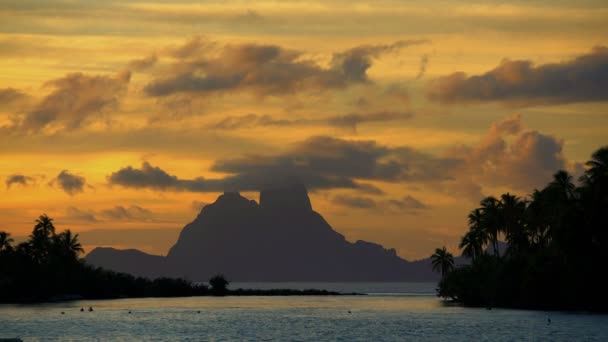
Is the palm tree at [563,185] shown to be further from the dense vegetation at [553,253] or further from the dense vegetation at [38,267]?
the dense vegetation at [38,267]

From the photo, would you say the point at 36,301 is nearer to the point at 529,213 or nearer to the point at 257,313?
the point at 257,313

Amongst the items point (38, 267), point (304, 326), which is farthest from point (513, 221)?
point (38, 267)

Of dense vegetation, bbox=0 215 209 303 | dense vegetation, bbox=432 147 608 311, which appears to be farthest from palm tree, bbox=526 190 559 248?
dense vegetation, bbox=0 215 209 303

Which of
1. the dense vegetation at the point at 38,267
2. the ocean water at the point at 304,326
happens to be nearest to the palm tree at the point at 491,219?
the ocean water at the point at 304,326

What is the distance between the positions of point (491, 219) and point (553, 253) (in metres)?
42.2

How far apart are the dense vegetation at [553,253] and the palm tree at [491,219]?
87 centimetres

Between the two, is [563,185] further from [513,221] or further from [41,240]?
[41,240]

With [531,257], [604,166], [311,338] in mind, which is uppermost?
[604,166]

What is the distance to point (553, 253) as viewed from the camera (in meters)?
123

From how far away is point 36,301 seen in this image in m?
179

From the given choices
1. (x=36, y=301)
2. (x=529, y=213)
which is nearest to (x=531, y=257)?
(x=529, y=213)

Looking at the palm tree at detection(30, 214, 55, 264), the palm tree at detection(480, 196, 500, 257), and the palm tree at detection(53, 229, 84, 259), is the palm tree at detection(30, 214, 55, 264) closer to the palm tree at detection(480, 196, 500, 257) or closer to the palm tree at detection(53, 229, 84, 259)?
the palm tree at detection(53, 229, 84, 259)

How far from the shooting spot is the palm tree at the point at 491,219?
165m

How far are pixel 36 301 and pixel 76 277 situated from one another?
20023 millimetres
